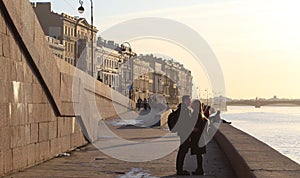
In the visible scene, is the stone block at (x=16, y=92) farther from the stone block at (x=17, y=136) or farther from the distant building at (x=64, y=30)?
the distant building at (x=64, y=30)

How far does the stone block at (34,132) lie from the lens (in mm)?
9945

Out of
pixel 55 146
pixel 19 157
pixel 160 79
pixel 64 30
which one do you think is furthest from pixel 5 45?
pixel 160 79

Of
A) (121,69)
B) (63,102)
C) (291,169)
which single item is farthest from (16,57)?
(121,69)

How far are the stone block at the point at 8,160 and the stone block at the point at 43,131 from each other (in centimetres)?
167

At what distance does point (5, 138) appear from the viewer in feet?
28.1

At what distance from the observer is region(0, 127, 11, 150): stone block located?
27.6 ft

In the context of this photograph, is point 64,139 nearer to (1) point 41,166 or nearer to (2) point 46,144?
(2) point 46,144

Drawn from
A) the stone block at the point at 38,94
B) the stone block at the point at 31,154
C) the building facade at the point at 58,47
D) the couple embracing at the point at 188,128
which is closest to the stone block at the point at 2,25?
the stone block at the point at 38,94

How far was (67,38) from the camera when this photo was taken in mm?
82188

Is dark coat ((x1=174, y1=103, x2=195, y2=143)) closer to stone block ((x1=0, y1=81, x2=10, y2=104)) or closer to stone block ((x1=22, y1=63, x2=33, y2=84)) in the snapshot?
stone block ((x1=22, y1=63, x2=33, y2=84))

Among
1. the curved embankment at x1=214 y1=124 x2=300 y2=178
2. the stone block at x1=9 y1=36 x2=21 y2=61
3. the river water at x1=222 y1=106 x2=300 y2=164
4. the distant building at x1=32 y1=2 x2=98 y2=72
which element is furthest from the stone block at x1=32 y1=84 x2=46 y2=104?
the distant building at x1=32 y1=2 x2=98 y2=72

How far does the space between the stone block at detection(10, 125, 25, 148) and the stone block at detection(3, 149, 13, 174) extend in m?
0.17

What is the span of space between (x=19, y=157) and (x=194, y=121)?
3217 millimetres

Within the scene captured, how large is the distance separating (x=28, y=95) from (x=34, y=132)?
0.81 m
